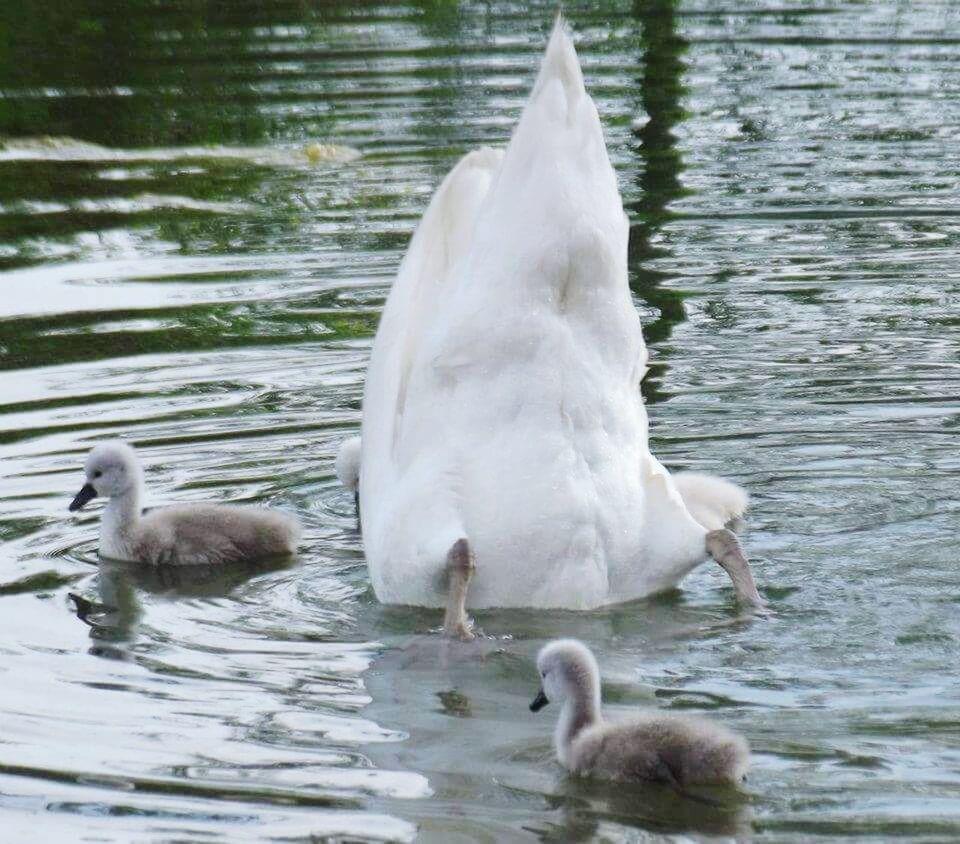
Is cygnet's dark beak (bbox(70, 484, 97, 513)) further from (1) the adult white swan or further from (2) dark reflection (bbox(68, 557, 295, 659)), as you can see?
(1) the adult white swan

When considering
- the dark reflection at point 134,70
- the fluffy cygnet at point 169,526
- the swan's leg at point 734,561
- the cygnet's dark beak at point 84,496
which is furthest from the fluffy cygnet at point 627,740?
the dark reflection at point 134,70

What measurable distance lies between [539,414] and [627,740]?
1.74 metres

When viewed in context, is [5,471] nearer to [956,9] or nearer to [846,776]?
[846,776]

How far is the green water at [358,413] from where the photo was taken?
5.54m

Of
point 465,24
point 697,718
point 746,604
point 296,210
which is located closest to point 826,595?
point 746,604

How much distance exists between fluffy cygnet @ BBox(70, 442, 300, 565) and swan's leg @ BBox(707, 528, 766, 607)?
5.72 feet

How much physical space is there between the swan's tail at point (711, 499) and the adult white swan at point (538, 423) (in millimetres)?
283

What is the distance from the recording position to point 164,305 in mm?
11586

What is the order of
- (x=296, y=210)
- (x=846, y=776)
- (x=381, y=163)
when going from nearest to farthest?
(x=846, y=776) < (x=296, y=210) < (x=381, y=163)

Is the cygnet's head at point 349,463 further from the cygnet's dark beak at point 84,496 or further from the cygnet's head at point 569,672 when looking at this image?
the cygnet's head at point 569,672

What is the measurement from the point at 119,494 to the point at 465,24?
562 inches

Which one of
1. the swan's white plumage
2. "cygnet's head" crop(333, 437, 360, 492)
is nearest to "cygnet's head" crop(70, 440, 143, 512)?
"cygnet's head" crop(333, 437, 360, 492)

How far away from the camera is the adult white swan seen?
6898mm

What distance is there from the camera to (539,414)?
6988 millimetres
